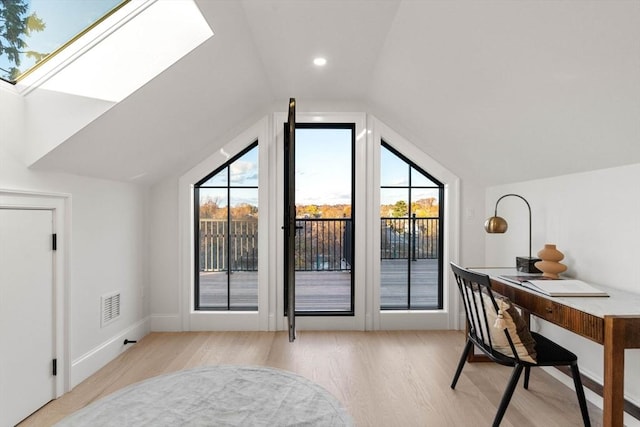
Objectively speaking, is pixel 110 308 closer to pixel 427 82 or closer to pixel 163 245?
pixel 163 245

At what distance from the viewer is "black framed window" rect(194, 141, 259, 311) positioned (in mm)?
3809

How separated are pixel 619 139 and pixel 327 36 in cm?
183

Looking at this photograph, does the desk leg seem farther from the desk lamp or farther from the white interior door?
the white interior door

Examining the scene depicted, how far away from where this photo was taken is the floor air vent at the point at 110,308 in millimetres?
2921

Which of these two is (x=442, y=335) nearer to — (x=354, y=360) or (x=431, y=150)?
(x=354, y=360)

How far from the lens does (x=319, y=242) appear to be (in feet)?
13.0

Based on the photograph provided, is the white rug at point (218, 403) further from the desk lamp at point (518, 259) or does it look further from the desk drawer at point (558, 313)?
the desk lamp at point (518, 259)

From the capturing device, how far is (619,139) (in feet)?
6.27

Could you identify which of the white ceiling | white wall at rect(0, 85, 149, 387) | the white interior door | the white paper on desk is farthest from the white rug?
the white ceiling

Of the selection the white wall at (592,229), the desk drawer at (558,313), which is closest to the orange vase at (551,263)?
the white wall at (592,229)

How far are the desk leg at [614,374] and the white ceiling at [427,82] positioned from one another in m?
0.97

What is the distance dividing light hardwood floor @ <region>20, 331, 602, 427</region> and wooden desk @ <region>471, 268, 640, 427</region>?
2.11ft

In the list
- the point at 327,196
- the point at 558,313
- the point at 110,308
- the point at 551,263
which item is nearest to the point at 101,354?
the point at 110,308

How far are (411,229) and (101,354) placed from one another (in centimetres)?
305
